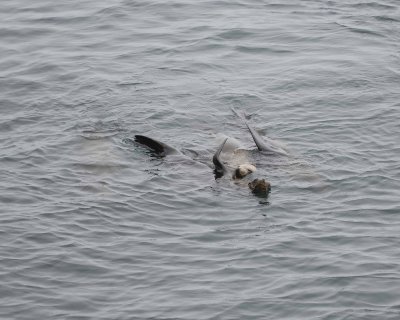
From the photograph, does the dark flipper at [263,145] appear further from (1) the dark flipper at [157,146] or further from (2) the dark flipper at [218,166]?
(1) the dark flipper at [157,146]

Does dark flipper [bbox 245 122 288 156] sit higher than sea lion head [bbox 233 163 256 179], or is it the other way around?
dark flipper [bbox 245 122 288 156]

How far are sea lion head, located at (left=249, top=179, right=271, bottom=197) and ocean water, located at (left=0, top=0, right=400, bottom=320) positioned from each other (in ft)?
0.50

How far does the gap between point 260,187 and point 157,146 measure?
1.84 meters

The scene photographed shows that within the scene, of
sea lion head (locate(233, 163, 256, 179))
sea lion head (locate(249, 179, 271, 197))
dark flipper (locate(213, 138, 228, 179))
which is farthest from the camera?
sea lion head (locate(233, 163, 256, 179))

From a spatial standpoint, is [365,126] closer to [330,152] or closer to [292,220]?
[330,152]

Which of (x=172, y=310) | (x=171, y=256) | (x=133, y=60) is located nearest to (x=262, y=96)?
(x=133, y=60)

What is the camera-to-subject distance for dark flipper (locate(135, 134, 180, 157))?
12.5 m

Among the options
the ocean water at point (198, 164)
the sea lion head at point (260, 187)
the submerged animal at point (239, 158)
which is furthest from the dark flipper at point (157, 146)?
the sea lion head at point (260, 187)

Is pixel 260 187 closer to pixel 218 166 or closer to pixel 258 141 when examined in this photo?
pixel 218 166

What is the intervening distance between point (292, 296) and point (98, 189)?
11.7 feet

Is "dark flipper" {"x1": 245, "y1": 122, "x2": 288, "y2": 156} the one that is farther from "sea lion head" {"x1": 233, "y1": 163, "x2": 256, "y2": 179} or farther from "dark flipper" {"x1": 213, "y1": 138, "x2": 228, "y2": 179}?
"dark flipper" {"x1": 213, "y1": 138, "x2": 228, "y2": 179}

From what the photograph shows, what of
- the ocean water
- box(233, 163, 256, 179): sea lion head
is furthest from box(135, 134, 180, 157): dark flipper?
box(233, 163, 256, 179): sea lion head

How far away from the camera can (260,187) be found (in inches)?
456

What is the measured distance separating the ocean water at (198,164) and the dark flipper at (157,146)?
0.14 m
